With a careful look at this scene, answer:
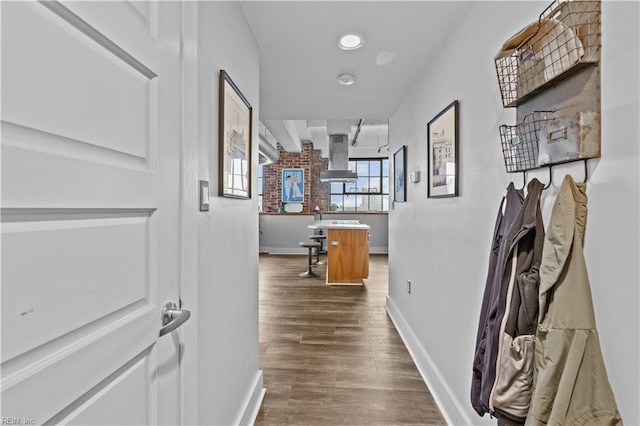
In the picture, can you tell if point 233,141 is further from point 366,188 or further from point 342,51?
point 366,188

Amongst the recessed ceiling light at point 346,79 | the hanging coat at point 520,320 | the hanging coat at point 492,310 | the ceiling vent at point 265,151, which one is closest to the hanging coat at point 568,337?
the hanging coat at point 520,320

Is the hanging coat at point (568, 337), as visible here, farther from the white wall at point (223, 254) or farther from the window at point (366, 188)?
the window at point (366, 188)

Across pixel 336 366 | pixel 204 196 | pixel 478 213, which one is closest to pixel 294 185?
pixel 336 366

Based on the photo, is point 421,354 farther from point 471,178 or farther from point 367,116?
point 367,116

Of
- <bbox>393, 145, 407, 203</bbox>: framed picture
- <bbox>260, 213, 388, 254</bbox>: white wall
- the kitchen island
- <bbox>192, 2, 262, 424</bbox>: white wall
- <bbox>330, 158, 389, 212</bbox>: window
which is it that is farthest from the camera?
<bbox>330, 158, 389, 212</bbox>: window

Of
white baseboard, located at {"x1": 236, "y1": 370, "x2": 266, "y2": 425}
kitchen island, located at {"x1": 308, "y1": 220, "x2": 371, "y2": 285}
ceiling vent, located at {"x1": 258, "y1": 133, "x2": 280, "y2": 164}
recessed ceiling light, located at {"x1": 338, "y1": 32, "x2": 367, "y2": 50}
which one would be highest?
ceiling vent, located at {"x1": 258, "y1": 133, "x2": 280, "y2": 164}

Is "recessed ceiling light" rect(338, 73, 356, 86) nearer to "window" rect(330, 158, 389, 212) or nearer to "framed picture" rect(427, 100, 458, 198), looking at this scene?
"framed picture" rect(427, 100, 458, 198)

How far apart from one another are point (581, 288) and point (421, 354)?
1751mm

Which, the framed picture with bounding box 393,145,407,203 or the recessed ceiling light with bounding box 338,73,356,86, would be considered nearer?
the recessed ceiling light with bounding box 338,73,356,86

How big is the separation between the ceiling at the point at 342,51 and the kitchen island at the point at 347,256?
6.79 ft

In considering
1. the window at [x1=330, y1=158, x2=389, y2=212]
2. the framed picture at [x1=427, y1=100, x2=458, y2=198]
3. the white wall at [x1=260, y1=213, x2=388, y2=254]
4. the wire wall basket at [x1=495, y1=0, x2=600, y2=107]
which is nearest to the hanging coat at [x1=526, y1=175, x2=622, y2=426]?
the wire wall basket at [x1=495, y1=0, x2=600, y2=107]

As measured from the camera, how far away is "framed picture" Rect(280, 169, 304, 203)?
333 inches

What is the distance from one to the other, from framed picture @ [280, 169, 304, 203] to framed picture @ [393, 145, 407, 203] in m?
5.17

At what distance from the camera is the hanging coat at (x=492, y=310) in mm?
1013
